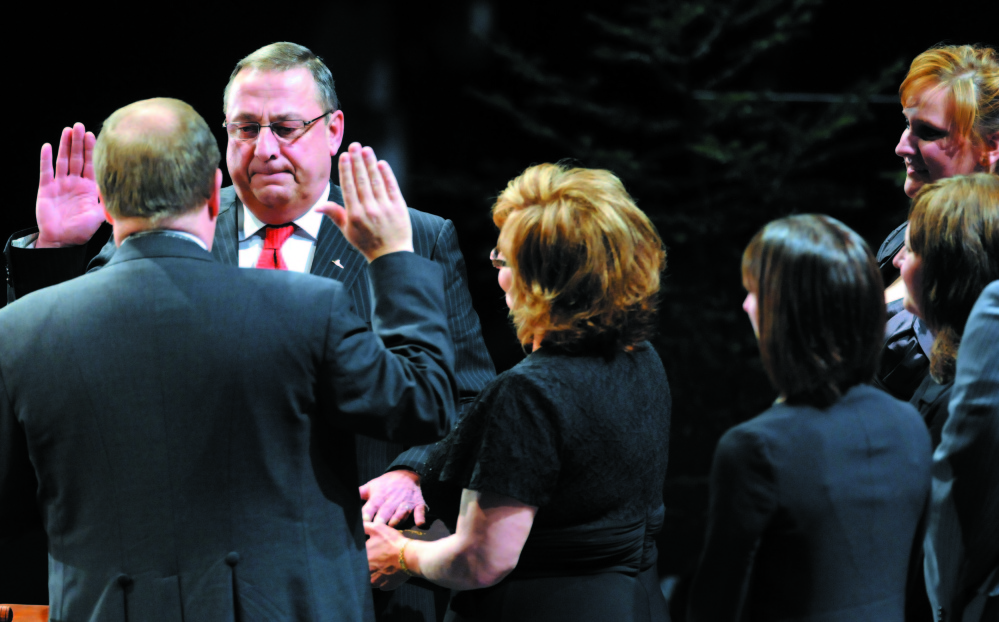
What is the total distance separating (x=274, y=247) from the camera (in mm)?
2150

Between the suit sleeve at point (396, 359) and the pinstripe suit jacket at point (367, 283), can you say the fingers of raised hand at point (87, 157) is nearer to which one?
the pinstripe suit jacket at point (367, 283)

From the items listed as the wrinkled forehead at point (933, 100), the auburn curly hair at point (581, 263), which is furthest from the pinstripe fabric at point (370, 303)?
the wrinkled forehead at point (933, 100)

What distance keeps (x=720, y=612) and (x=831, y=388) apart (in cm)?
36

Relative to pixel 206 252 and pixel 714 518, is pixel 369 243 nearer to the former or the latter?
pixel 206 252

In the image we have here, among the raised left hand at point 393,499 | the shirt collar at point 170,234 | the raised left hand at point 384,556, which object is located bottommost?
the raised left hand at point 384,556

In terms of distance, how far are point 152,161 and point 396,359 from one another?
0.45 metres

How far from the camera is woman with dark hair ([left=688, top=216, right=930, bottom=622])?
130cm

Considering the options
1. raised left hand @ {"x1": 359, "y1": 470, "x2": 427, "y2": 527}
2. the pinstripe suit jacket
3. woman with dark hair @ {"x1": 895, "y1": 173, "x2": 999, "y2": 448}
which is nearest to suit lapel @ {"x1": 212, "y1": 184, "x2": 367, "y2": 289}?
the pinstripe suit jacket

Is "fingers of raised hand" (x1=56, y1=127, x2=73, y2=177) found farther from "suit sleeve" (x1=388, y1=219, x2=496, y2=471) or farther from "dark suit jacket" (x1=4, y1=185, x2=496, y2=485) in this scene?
"suit sleeve" (x1=388, y1=219, x2=496, y2=471)

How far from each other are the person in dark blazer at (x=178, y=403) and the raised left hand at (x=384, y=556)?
0.29 metres

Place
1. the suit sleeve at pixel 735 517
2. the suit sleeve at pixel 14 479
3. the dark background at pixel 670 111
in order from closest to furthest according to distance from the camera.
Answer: the suit sleeve at pixel 735 517
the suit sleeve at pixel 14 479
the dark background at pixel 670 111

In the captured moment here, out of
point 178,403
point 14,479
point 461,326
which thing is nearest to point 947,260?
point 461,326

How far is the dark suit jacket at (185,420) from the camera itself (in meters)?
1.35

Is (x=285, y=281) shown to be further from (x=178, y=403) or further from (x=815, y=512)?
(x=815, y=512)
